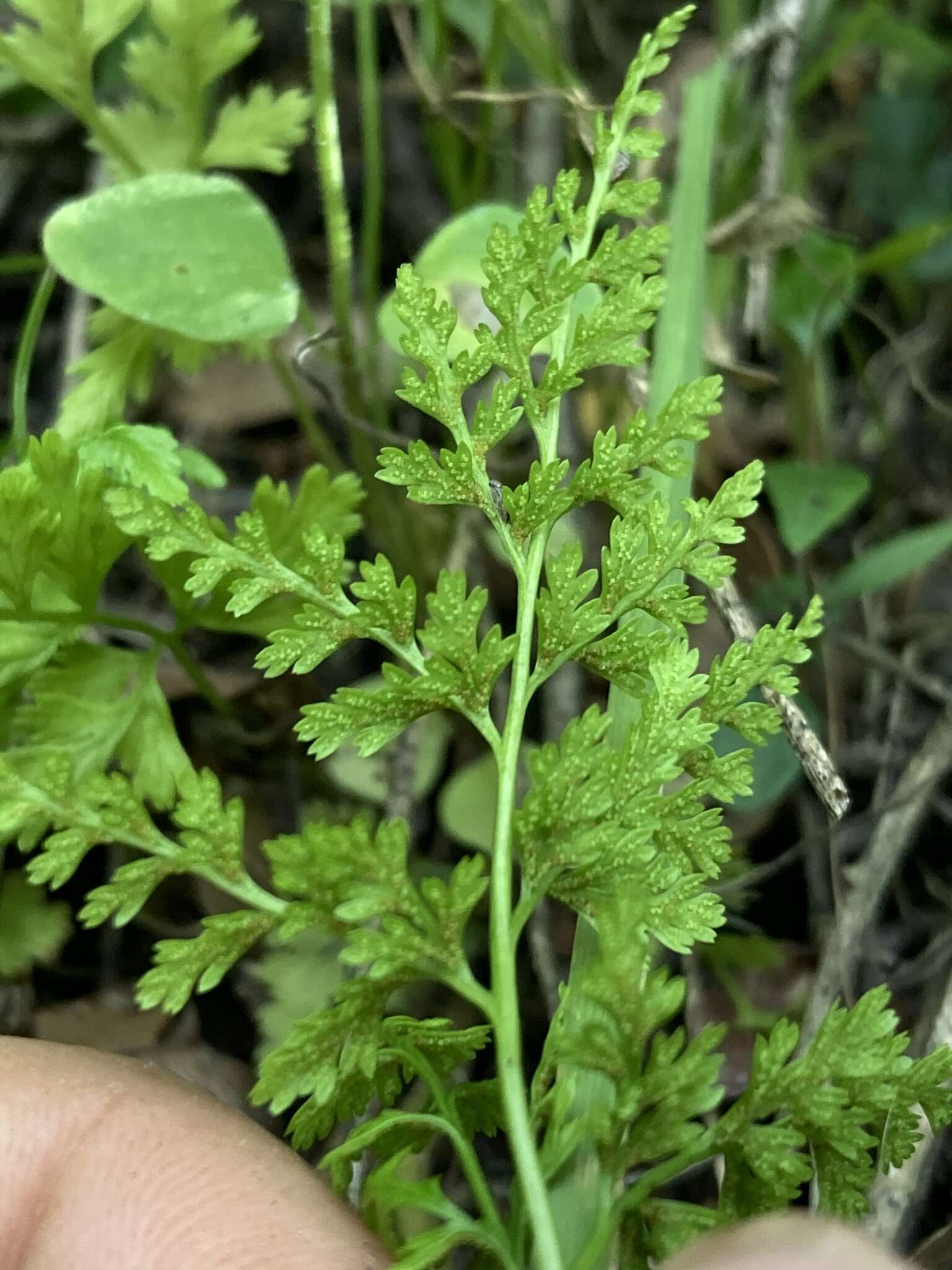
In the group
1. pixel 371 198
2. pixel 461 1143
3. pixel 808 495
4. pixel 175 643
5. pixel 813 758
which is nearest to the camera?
pixel 461 1143

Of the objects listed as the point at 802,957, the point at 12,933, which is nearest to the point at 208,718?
the point at 12,933

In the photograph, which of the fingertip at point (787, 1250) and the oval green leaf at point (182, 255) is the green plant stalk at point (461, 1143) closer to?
the fingertip at point (787, 1250)

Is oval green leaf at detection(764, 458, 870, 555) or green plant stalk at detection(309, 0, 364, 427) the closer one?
green plant stalk at detection(309, 0, 364, 427)

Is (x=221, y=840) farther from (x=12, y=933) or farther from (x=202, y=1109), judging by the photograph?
(x=12, y=933)

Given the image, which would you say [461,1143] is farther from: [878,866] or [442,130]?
[442,130]

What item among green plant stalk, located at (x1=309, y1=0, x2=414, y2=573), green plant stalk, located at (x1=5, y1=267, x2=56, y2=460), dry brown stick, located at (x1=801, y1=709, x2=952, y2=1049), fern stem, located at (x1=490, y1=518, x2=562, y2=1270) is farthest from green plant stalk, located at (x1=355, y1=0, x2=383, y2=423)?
dry brown stick, located at (x1=801, y1=709, x2=952, y2=1049)

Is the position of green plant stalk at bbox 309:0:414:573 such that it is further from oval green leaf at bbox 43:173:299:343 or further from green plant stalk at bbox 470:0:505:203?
green plant stalk at bbox 470:0:505:203

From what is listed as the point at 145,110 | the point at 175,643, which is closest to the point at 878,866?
the point at 175,643
